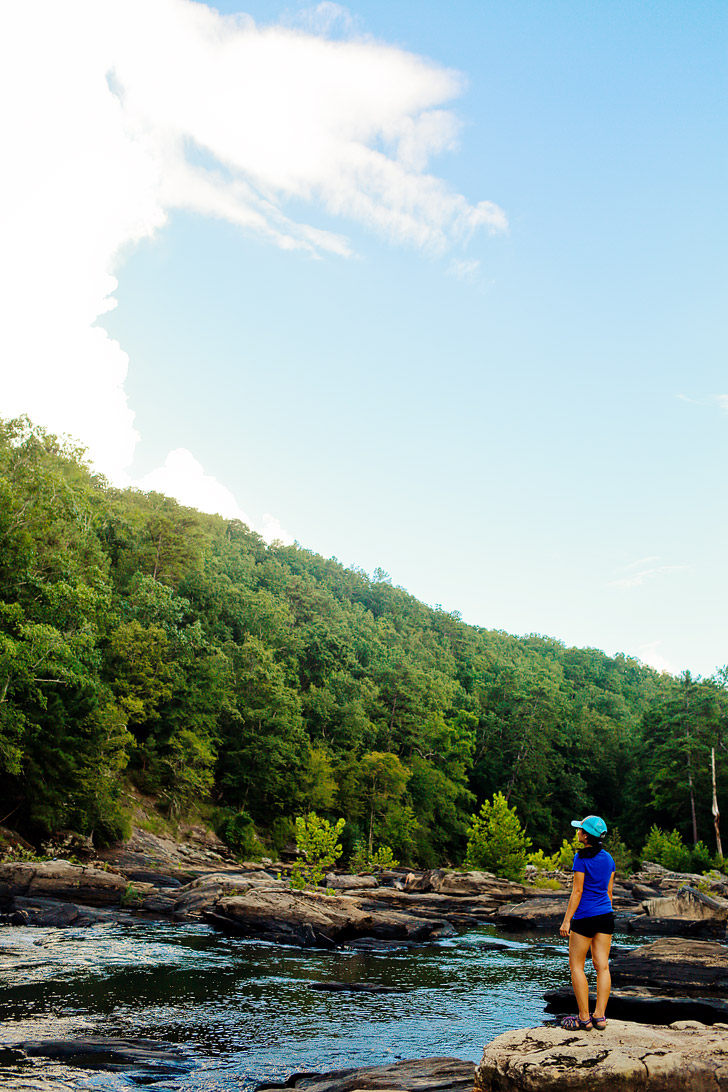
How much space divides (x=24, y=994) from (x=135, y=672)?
37933 millimetres

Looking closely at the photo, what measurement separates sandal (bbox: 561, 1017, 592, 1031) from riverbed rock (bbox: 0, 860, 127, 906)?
72.8 feet

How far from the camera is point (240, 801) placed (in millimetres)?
59844

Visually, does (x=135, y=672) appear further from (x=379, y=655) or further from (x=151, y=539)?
(x=379, y=655)

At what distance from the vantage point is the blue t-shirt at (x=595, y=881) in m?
8.34

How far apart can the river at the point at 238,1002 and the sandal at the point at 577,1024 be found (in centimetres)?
414

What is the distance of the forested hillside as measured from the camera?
119ft

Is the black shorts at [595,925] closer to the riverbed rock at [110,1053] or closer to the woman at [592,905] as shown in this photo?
the woman at [592,905]

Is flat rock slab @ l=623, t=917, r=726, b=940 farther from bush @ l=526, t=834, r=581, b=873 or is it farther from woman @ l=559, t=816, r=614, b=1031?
woman @ l=559, t=816, r=614, b=1031

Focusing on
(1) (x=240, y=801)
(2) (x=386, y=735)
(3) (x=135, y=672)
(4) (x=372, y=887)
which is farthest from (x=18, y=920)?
(2) (x=386, y=735)

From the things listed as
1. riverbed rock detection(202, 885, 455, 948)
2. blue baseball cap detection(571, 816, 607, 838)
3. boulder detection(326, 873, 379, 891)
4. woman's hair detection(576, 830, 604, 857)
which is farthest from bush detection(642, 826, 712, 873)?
blue baseball cap detection(571, 816, 607, 838)

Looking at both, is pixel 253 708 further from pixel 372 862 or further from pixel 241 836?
pixel 372 862

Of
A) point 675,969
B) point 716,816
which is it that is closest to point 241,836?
point 716,816

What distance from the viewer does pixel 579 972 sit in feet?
26.9

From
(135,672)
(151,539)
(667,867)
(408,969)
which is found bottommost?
(667,867)
